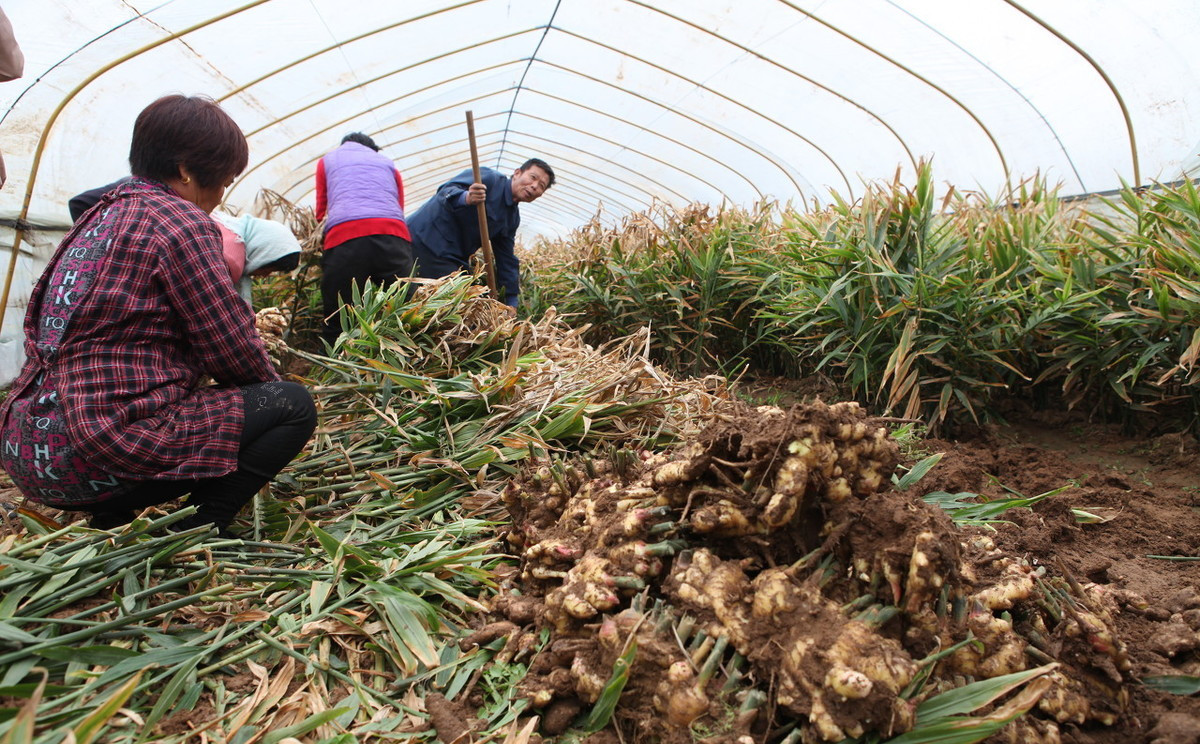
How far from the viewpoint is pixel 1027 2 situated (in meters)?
5.22

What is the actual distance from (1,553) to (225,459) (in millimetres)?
505

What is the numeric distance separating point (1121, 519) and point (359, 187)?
13.1ft

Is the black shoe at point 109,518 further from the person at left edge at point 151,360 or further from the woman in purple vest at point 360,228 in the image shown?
the woman in purple vest at point 360,228

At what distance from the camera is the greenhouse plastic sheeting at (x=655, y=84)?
4.88 m

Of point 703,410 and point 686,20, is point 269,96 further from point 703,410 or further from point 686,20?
point 703,410

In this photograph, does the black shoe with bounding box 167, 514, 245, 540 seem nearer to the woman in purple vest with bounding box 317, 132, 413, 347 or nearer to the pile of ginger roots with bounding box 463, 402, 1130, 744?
the pile of ginger roots with bounding box 463, 402, 1130, 744

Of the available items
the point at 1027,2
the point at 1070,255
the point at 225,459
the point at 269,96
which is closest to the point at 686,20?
the point at 1027,2

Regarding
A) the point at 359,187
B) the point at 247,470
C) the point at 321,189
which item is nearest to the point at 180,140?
the point at 247,470

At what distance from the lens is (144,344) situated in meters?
1.84

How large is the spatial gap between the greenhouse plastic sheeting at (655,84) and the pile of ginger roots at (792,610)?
12.2 feet

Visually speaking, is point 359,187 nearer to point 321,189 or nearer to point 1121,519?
point 321,189

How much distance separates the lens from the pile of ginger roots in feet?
3.95

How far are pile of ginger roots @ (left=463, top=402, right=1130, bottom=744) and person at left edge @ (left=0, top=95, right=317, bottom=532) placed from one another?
36.8 inches

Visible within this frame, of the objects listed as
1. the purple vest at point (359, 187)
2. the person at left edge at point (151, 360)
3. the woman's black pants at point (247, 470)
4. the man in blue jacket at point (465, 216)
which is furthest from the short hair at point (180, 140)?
the man in blue jacket at point (465, 216)
